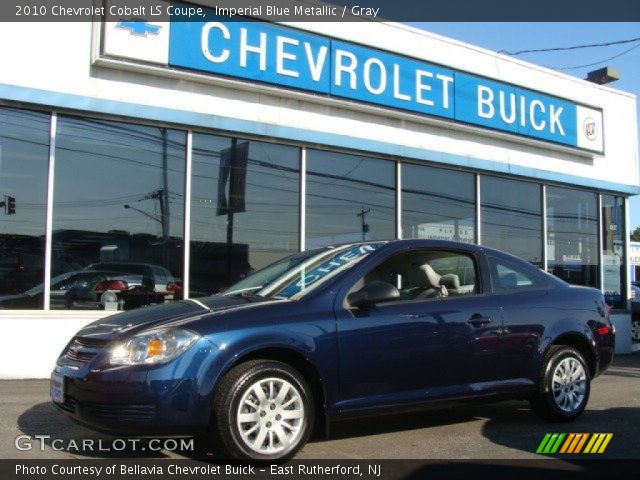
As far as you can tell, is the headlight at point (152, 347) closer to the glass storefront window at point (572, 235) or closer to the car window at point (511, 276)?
the car window at point (511, 276)

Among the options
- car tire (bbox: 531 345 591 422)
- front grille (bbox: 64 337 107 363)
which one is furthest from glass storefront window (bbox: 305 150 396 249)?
front grille (bbox: 64 337 107 363)

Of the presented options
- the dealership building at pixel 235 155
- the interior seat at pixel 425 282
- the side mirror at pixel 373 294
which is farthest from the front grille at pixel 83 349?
the dealership building at pixel 235 155

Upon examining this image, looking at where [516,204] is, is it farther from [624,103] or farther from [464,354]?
[464,354]

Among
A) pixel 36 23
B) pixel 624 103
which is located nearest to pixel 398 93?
pixel 36 23

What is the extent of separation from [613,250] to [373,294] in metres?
12.1

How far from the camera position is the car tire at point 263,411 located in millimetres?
4254

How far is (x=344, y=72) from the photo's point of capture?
1080 centimetres

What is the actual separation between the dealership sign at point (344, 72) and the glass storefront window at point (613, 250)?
1609mm

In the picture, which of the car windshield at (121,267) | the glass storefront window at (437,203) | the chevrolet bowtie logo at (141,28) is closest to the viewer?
the car windshield at (121,267)

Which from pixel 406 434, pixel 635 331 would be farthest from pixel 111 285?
pixel 635 331

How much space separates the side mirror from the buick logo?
1110 centimetres

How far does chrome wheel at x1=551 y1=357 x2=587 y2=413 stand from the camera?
5871 mm

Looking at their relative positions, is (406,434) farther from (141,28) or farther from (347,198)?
(141,28)

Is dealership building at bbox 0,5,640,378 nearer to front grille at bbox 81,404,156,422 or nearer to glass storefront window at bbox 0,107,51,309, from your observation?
glass storefront window at bbox 0,107,51,309
